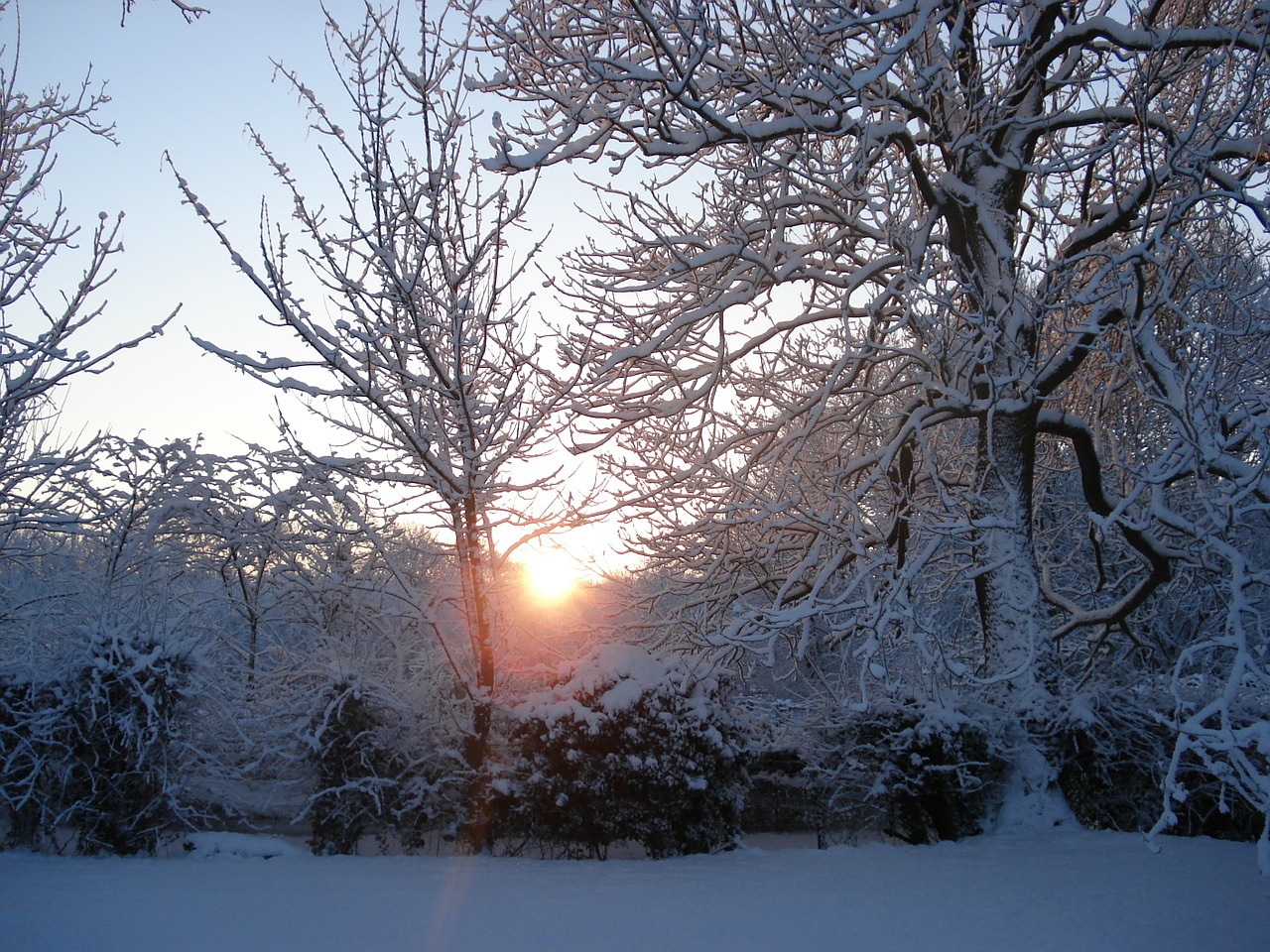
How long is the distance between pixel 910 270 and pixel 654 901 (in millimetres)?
5117

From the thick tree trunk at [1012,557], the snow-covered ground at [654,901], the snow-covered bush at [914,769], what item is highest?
the thick tree trunk at [1012,557]

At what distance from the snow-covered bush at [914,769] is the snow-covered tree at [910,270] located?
37cm

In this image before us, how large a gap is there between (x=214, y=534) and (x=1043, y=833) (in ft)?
29.3

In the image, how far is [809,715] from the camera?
817 centimetres

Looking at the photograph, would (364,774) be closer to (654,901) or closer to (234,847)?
(234,847)

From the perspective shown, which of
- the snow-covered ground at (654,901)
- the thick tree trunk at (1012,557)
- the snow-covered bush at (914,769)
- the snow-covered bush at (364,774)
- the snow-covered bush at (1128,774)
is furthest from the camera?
the thick tree trunk at (1012,557)

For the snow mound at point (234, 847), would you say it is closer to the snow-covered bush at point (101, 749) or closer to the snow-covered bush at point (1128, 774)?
the snow-covered bush at point (101, 749)

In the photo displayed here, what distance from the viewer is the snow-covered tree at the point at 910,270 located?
7305 mm

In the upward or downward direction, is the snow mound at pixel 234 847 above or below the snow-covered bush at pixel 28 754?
below

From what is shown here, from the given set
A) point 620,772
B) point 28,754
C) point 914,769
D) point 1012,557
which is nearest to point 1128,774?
point 914,769

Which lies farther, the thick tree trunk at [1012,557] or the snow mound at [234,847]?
the thick tree trunk at [1012,557]

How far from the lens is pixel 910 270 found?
290 inches

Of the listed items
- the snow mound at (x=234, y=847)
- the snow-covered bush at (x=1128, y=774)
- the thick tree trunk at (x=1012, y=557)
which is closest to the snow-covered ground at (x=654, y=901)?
the snow mound at (x=234, y=847)

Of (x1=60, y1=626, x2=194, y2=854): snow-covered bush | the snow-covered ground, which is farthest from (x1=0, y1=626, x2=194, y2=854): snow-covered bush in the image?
the snow-covered ground
